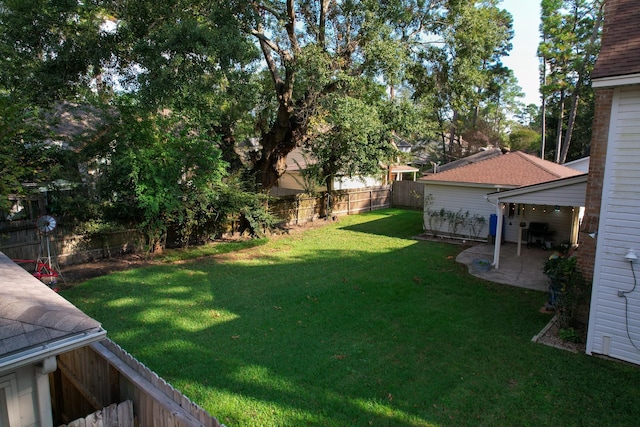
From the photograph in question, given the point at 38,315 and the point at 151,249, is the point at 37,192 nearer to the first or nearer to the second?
the point at 151,249

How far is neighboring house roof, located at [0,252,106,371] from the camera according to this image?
2.73 metres

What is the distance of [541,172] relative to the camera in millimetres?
14055

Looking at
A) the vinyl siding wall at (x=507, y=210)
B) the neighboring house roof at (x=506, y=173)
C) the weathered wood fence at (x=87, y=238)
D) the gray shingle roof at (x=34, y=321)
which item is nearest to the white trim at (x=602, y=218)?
the vinyl siding wall at (x=507, y=210)

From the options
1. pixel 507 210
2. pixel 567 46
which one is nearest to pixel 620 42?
pixel 507 210

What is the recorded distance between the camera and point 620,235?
5.77m

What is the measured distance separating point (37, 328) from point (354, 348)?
4482mm

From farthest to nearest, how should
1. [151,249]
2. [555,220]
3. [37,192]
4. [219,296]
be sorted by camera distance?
[555,220] < [151,249] < [37,192] < [219,296]

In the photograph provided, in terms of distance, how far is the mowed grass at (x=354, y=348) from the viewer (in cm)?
469

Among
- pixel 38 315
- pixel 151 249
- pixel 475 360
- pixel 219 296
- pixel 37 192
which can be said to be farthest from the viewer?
pixel 151 249

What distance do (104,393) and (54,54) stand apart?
9.95 metres

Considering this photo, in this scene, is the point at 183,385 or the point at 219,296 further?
the point at 219,296

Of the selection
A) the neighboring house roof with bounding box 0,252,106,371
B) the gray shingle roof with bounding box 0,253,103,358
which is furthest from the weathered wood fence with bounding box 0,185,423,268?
the neighboring house roof with bounding box 0,252,106,371

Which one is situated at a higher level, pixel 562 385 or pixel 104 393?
pixel 104 393

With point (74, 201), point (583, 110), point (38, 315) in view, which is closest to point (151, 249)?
point (74, 201)
